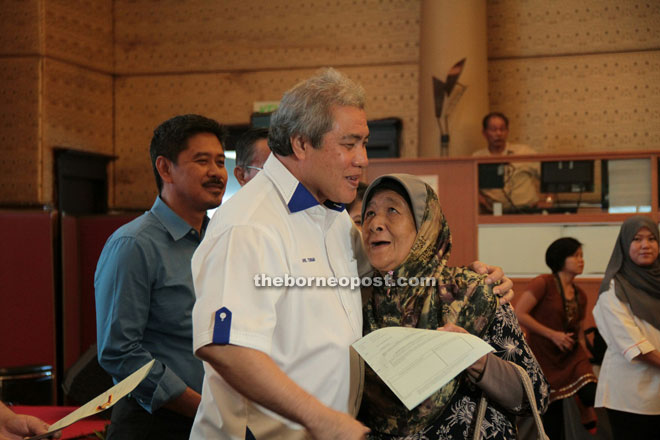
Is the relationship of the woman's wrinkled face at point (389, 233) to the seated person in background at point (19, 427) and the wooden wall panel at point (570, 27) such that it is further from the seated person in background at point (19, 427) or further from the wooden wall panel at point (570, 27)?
the wooden wall panel at point (570, 27)

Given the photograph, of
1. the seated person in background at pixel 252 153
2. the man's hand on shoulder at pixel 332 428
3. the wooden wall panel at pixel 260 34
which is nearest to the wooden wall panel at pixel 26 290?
the wooden wall panel at pixel 260 34

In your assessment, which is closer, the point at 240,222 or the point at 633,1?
the point at 240,222

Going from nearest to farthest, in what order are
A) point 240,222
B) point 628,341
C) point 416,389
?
point 416,389, point 240,222, point 628,341

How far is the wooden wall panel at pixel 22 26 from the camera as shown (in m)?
→ 7.88

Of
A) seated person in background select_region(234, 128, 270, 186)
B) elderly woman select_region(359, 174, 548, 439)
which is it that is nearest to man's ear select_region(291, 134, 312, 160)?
elderly woman select_region(359, 174, 548, 439)

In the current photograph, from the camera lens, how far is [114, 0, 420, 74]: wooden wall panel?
859cm

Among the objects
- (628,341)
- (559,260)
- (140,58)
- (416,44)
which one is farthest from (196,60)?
(628,341)

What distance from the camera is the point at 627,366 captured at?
392 centimetres

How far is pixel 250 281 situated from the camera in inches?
59.6

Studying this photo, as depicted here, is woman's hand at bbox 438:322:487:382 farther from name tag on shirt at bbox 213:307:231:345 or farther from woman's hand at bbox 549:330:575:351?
woman's hand at bbox 549:330:575:351

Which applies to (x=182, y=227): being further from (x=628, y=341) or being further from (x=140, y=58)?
(x=140, y=58)

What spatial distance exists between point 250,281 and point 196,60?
8043 millimetres

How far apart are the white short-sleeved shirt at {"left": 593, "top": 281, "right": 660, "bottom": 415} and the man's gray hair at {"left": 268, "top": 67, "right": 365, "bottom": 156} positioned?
9.24 ft

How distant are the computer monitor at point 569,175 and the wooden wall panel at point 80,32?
555 cm
